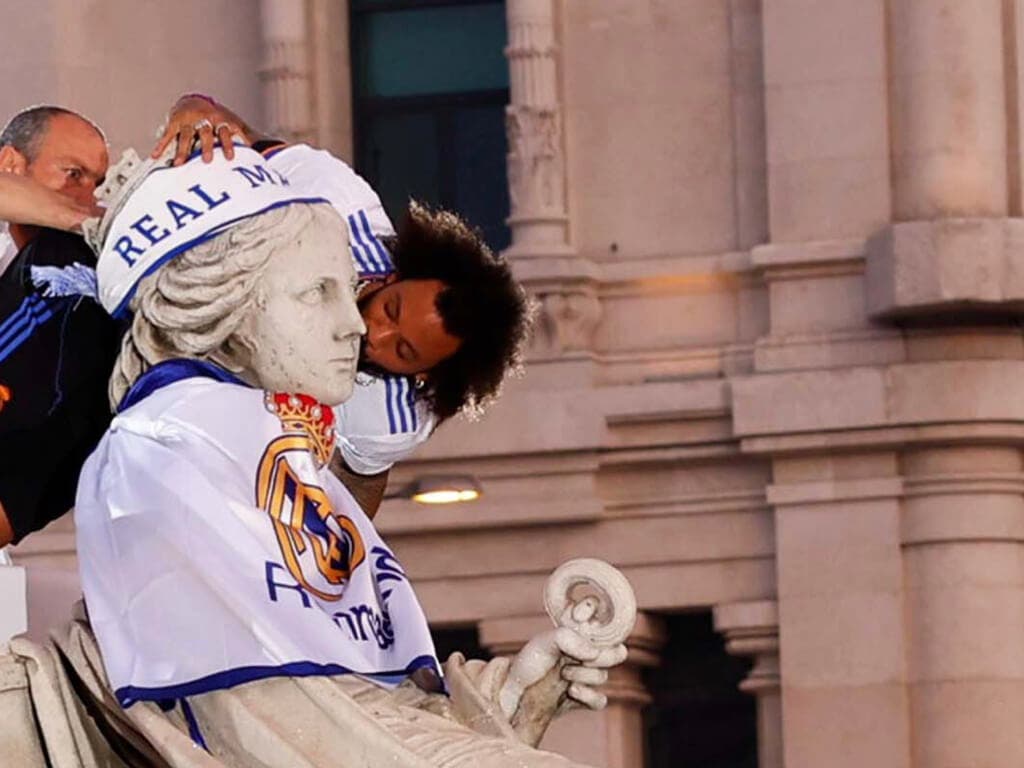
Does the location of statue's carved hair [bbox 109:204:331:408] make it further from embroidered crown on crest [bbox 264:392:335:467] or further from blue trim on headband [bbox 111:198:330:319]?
embroidered crown on crest [bbox 264:392:335:467]

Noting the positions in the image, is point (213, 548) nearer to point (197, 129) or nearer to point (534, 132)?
point (197, 129)

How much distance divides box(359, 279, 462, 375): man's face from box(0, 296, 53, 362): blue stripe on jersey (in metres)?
0.53

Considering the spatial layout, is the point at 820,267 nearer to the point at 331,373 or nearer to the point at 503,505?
the point at 503,505

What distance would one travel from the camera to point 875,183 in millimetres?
25797

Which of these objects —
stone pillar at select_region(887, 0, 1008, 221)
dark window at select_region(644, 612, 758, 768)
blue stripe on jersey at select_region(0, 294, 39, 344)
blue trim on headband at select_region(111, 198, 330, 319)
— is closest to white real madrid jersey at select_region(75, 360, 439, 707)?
blue trim on headband at select_region(111, 198, 330, 319)

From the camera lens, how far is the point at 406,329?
767 cm

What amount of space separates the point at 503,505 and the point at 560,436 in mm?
525

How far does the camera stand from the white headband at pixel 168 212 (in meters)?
7.16

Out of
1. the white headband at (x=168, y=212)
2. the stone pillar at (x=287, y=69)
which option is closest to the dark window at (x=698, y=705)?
the stone pillar at (x=287, y=69)

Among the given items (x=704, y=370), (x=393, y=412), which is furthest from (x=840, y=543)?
(x=393, y=412)

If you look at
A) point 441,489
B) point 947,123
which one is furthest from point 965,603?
point 441,489

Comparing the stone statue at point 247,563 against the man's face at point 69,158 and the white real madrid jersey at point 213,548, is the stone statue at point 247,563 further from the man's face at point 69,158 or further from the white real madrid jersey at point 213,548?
the man's face at point 69,158

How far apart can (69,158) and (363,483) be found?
74 centimetres

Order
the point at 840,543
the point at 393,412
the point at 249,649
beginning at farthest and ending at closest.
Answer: the point at 840,543 < the point at 393,412 < the point at 249,649
